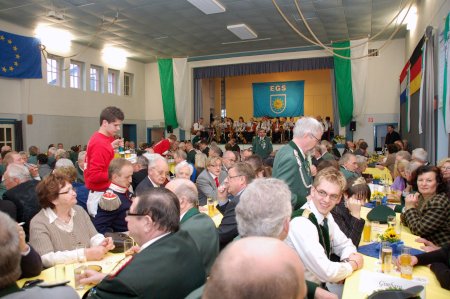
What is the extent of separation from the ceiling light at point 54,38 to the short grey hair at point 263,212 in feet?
40.6

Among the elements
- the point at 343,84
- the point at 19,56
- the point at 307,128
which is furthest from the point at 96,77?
the point at 307,128

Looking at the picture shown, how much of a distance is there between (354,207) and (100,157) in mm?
2753

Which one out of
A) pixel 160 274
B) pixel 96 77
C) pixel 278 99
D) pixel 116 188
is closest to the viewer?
pixel 160 274

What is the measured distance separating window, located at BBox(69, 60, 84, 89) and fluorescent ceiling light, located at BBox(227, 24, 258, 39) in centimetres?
654

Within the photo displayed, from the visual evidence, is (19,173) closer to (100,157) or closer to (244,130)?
(100,157)

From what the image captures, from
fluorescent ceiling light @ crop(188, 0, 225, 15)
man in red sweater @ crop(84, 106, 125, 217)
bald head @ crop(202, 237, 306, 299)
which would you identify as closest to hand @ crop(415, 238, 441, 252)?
bald head @ crop(202, 237, 306, 299)

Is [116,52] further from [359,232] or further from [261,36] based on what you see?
[359,232]

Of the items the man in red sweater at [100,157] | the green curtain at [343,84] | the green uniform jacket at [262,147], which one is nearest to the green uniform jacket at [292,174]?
the man in red sweater at [100,157]

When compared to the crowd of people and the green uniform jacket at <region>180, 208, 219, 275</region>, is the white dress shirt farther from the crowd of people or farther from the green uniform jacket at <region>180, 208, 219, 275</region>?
the green uniform jacket at <region>180, 208, 219, 275</region>

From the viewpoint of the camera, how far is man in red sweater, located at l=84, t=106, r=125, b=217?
13.1 feet

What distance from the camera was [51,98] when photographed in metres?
13.0

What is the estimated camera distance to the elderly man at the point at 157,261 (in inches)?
62.4

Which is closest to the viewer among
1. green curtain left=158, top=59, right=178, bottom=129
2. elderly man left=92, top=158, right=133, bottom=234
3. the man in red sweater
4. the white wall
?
elderly man left=92, top=158, right=133, bottom=234

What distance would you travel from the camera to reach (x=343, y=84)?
1423cm
